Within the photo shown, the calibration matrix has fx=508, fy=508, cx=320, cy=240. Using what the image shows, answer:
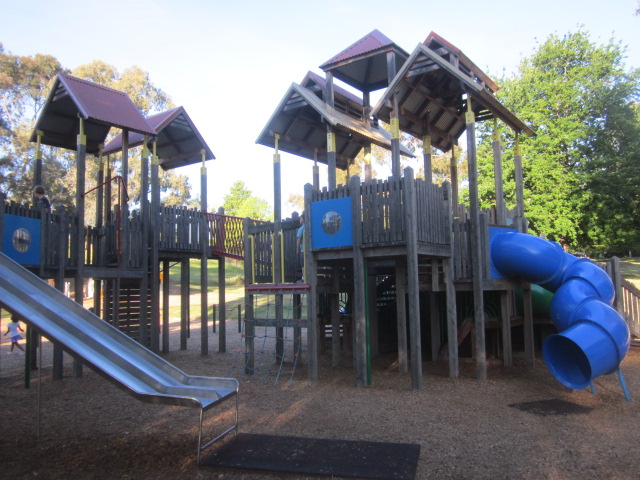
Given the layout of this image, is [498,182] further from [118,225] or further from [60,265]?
[60,265]

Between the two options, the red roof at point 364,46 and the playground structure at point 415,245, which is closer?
the playground structure at point 415,245

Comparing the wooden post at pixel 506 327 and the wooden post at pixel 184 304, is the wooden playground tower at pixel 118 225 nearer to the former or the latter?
the wooden post at pixel 184 304

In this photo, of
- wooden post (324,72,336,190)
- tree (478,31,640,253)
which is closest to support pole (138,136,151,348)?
wooden post (324,72,336,190)

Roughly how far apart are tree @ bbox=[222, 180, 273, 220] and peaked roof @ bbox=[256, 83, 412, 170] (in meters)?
50.6

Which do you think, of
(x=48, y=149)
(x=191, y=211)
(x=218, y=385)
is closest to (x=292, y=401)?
(x=218, y=385)

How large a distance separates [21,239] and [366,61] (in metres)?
9.36

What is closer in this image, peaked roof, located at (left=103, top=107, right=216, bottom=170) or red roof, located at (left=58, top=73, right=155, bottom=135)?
red roof, located at (left=58, top=73, right=155, bottom=135)

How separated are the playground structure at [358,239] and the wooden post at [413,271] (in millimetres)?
31

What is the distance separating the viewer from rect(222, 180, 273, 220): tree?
218 ft

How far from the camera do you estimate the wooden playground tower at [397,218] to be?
10.1 m

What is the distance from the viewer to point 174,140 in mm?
17547

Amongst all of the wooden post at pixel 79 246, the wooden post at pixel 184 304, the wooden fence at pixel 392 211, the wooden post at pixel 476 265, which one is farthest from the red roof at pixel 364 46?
the wooden post at pixel 184 304

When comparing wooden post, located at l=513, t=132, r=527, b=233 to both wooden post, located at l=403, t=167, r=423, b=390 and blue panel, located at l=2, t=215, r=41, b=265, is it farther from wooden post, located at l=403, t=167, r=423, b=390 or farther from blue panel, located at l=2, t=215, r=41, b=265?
blue panel, located at l=2, t=215, r=41, b=265

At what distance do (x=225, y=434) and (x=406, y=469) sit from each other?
2.47m
